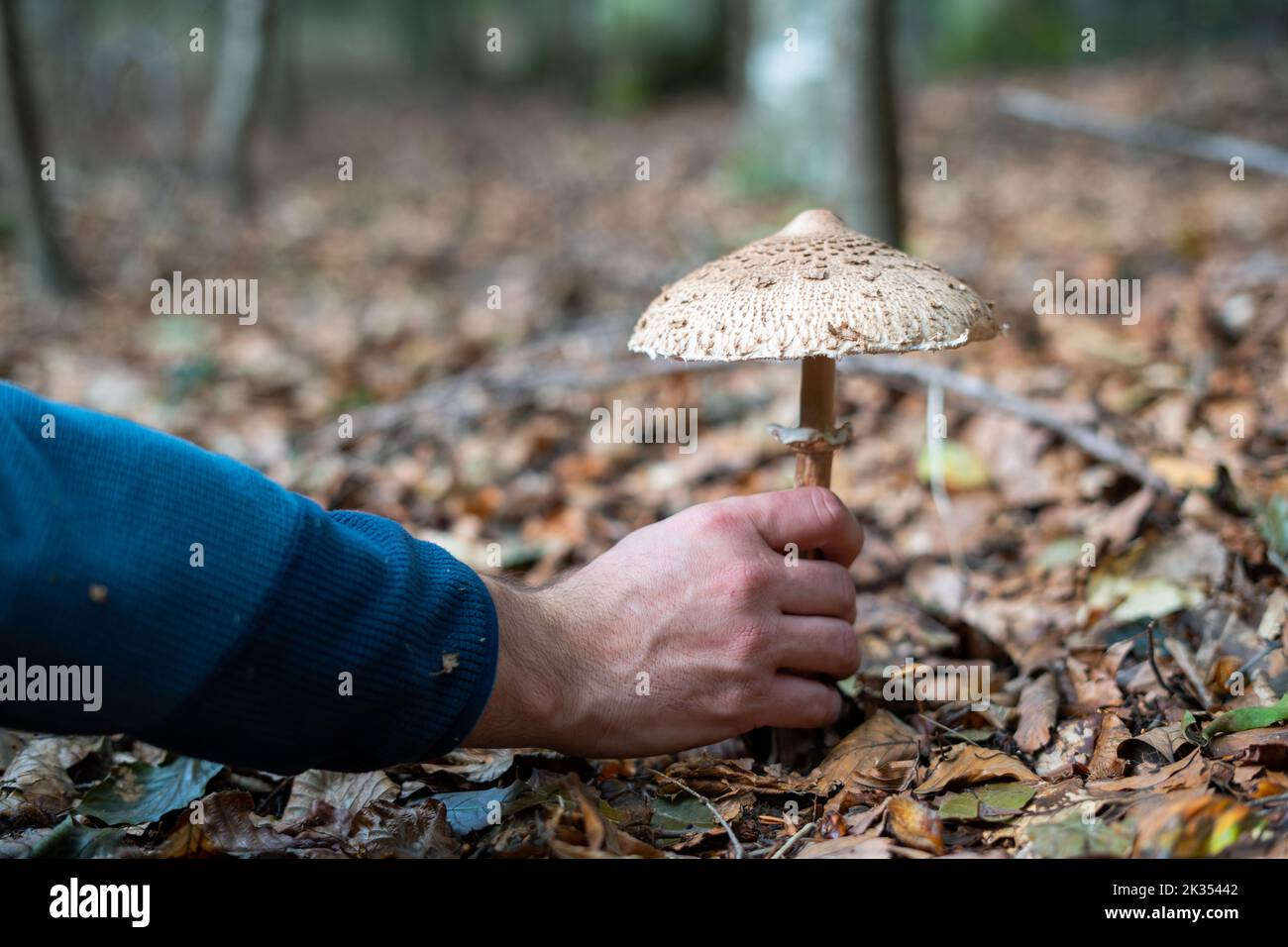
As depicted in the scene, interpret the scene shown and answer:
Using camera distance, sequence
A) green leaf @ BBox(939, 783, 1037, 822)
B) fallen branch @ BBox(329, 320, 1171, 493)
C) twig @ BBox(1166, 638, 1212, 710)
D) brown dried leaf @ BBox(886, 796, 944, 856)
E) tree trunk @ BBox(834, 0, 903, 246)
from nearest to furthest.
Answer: brown dried leaf @ BBox(886, 796, 944, 856) → green leaf @ BBox(939, 783, 1037, 822) → twig @ BBox(1166, 638, 1212, 710) → fallen branch @ BBox(329, 320, 1171, 493) → tree trunk @ BBox(834, 0, 903, 246)

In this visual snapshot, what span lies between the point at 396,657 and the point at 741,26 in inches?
708

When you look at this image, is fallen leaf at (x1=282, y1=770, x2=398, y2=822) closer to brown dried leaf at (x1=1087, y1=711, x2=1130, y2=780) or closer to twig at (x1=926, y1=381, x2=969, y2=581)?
brown dried leaf at (x1=1087, y1=711, x2=1130, y2=780)

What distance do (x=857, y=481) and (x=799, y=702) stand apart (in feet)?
6.26

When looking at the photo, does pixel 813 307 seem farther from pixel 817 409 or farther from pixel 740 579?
pixel 740 579

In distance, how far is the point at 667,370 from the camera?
4.49 metres

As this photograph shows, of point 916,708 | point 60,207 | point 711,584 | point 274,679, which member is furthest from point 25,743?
point 60,207

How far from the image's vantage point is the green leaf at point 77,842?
6.58 feet

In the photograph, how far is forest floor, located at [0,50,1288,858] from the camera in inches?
80.7

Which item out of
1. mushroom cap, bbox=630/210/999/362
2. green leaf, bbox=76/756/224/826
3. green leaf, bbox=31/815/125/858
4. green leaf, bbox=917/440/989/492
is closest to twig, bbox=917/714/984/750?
mushroom cap, bbox=630/210/999/362

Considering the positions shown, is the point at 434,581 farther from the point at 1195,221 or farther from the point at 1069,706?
the point at 1195,221

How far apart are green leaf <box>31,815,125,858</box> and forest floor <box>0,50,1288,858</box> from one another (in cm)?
1

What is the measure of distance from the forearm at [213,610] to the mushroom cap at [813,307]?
0.73m

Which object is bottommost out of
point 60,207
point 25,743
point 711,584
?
point 25,743

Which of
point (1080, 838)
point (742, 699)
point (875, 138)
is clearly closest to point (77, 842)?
point (742, 699)
